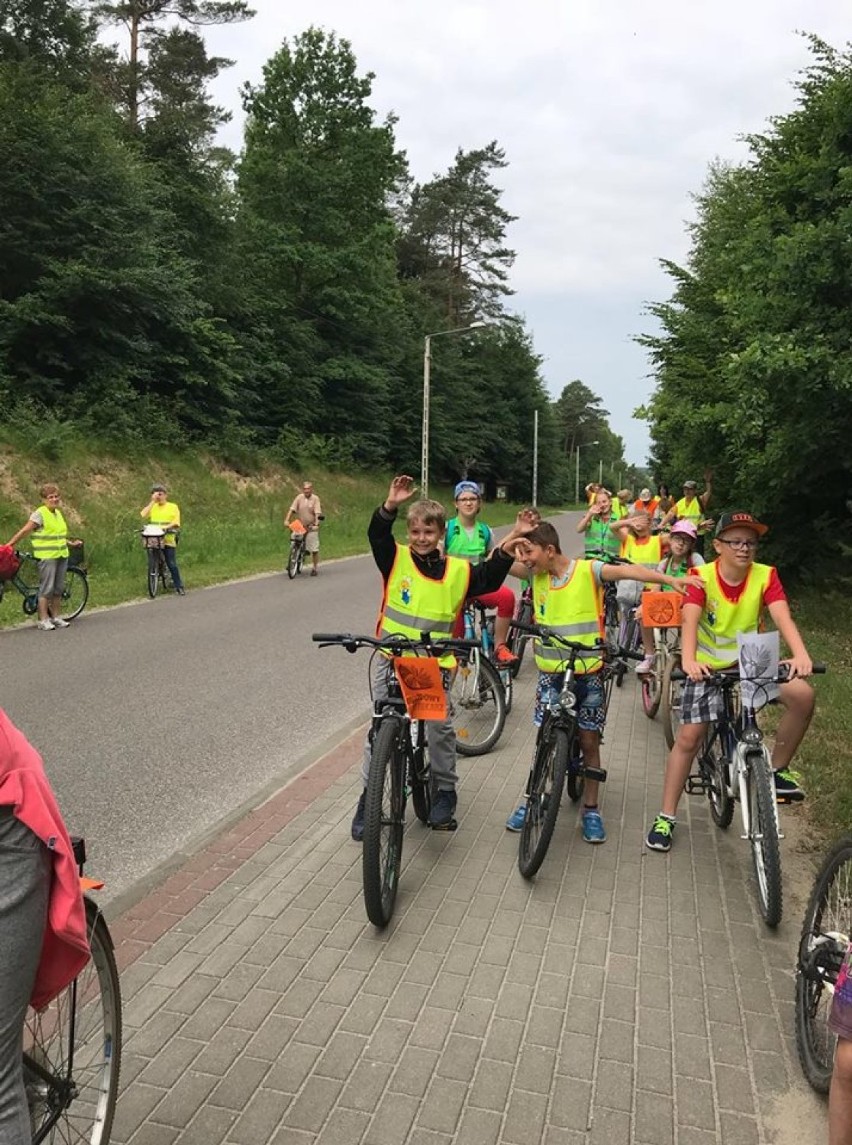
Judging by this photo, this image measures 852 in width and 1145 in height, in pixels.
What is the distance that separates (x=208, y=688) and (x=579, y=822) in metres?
4.23

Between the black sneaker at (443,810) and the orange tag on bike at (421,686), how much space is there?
32.5 inches

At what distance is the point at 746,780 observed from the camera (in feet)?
13.5

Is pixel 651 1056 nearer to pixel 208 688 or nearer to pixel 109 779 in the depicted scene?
pixel 109 779

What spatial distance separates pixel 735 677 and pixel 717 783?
0.79 meters

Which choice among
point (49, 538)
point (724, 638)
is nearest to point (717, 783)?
point (724, 638)

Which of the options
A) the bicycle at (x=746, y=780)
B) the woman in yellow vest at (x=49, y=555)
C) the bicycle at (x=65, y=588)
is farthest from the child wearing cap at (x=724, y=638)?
the bicycle at (x=65, y=588)

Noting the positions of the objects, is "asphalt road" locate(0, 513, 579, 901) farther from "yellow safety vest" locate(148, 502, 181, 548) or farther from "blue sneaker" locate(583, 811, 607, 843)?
"blue sneaker" locate(583, 811, 607, 843)

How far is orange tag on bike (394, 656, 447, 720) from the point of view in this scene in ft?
13.3

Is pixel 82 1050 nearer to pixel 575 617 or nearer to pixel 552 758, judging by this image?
pixel 552 758

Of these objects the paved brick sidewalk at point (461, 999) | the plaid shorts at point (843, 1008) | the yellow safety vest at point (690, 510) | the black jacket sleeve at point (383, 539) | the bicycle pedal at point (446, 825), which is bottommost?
the paved brick sidewalk at point (461, 999)

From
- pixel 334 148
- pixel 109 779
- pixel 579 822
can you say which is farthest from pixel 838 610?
pixel 334 148

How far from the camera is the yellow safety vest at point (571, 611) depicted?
186 inches

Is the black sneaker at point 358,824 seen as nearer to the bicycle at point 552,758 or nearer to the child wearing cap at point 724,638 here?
the bicycle at point 552,758

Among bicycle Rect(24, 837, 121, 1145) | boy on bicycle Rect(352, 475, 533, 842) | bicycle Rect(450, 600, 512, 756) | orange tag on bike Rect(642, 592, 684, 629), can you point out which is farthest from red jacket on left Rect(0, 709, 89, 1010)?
bicycle Rect(450, 600, 512, 756)
